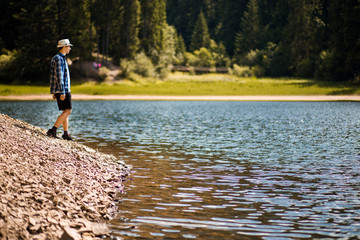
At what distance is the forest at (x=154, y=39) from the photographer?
66.4 m

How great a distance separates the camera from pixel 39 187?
9.61m

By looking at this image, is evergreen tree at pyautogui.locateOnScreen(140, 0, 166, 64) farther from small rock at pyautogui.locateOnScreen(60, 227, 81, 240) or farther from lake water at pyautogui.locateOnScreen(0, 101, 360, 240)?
small rock at pyautogui.locateOnScreen(60, 227, 81, 240)

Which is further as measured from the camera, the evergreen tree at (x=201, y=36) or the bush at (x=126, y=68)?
the evergreen tree at (x=201, y=36)

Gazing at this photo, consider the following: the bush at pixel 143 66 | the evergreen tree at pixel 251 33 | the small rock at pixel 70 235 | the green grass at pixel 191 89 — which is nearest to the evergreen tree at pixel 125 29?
the bush at pixel 143 66

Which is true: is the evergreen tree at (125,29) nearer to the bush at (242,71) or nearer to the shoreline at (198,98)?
the shoreline at (198,98)

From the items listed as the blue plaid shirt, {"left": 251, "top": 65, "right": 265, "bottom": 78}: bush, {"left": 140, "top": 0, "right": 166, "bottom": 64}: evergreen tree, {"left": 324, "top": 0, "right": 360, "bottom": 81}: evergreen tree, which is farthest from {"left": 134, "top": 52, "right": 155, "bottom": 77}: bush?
the blue plaid shirt

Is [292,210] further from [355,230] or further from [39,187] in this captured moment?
[39,187]

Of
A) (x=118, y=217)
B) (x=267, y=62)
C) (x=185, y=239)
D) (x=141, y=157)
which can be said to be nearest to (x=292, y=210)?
(x=185, y=239)

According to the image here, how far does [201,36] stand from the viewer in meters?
121

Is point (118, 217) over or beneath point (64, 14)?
beneath

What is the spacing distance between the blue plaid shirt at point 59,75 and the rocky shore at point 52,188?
1489 millimetres

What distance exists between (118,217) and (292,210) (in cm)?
338

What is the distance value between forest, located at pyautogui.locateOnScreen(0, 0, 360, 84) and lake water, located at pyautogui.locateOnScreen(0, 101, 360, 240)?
145ft

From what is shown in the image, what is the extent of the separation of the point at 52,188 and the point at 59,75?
18.3 feet
